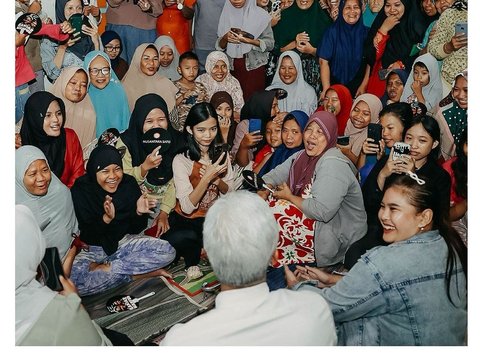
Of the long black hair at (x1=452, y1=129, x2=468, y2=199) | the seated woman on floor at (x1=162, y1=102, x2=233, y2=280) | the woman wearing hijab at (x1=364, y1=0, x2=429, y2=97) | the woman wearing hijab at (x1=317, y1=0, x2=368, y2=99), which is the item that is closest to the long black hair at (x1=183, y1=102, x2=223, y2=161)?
the seated woman on floor at (x1=162, y1=102, x2=233, y2=280)

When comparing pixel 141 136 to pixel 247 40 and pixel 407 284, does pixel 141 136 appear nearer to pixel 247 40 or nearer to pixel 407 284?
pixel 247 40

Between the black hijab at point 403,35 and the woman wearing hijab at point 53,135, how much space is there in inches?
62.4

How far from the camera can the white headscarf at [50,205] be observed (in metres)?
3.01

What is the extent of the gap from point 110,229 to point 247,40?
47.3 inches

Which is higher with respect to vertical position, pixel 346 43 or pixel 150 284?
pixel 346 43

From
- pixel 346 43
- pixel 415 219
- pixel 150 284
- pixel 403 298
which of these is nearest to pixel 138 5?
pixel 346 43

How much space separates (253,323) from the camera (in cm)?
211

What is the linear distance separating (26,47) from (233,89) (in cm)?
105

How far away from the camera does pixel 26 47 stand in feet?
10.3

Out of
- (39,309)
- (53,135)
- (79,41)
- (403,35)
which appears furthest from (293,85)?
(39,309)

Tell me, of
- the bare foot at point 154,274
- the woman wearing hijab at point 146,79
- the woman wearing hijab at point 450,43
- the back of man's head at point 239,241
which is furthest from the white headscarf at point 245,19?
the back of man's head at point 239,241

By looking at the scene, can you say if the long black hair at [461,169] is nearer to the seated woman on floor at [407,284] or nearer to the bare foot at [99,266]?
the seated woman on floor at [407,284]

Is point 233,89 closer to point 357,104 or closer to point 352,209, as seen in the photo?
point 357,104

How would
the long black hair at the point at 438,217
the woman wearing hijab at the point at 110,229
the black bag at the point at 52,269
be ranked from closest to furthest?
the long black hair at the point at 438,217 < the black bag at the point at 52,269 < the woman wearing hijab at the point at 110,229
